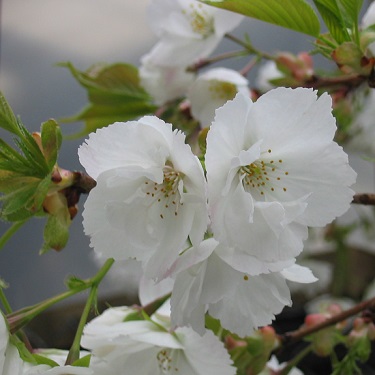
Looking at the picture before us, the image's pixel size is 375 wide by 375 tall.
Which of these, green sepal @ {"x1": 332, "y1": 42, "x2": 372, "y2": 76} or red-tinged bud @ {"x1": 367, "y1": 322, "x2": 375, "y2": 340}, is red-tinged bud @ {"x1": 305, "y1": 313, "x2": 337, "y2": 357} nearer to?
red-tinged bud @ {"x1": 367, "y1": 322, "x2": 375, "y2": 340}

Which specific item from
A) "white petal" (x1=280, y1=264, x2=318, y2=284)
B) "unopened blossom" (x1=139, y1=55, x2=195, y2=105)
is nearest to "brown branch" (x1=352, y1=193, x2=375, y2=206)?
"white petal" (x1=280, y1=264, x2=318, y2=284)

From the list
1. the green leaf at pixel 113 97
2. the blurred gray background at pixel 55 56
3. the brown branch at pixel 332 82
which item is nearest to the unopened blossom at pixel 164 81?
the green leaf at pixel 113 97

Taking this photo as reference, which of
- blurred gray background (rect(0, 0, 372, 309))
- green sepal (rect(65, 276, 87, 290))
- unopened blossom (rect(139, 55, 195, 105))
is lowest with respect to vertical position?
blurred gray background (rect(0, 0, 372, 309))

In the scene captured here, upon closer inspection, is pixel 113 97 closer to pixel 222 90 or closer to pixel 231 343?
pixel 222 90

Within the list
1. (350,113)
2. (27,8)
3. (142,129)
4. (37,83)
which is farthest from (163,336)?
(27,8)

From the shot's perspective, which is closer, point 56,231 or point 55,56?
point 56,231

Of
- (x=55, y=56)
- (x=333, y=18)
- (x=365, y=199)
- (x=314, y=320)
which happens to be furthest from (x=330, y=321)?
(x=55, y=56)

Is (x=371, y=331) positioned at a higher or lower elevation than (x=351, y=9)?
lower
